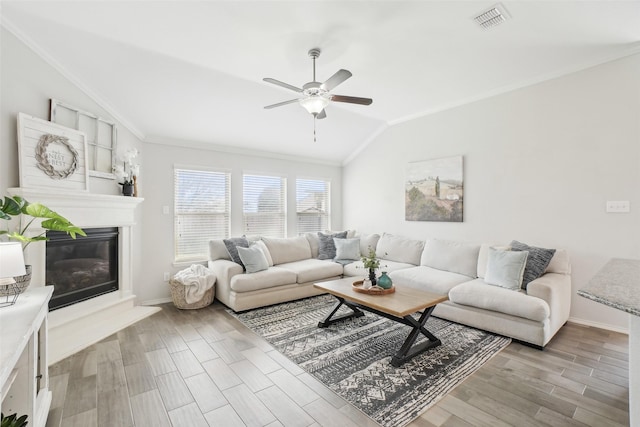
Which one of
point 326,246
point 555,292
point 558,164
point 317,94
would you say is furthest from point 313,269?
point 558,164

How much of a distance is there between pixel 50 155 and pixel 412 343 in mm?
3789

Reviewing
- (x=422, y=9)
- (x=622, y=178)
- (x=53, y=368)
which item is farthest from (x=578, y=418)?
(x=53, y=368)

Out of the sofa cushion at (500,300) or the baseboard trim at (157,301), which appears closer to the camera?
the sofa cushion at (500,300)

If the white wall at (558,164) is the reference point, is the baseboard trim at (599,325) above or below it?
below

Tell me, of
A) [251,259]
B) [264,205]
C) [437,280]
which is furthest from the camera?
[264,205]

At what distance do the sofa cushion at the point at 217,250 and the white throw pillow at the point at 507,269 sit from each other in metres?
3.57

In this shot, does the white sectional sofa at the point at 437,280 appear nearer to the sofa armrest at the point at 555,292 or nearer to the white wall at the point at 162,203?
the sofa armrest at the point at 555,292

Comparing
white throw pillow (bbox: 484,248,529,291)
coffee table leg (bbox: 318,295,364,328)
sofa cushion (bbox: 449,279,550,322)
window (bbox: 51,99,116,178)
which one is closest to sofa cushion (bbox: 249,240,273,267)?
coffee table leg (bbox: 318,295,364,328)

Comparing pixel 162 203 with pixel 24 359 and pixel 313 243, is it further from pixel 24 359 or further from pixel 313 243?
pixel 24 359

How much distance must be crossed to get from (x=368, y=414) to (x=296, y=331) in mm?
1456

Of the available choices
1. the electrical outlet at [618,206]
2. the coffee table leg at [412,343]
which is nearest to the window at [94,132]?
the coffee table leg at [412,343]

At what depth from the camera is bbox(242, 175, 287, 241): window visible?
5367 millimetres

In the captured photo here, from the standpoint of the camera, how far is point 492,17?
2.64 meters

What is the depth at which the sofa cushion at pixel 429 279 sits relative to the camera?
3639mm
